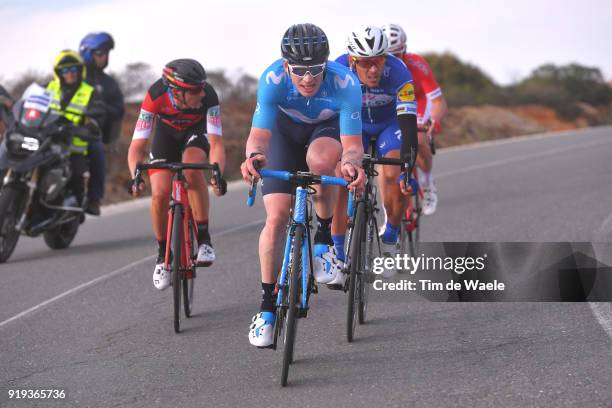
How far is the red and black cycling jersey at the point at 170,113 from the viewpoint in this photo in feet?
25.6

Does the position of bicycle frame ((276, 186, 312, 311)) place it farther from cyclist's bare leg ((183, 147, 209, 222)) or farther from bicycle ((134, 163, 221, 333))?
cyclist's bare leg ((183, 147, 209, 222))

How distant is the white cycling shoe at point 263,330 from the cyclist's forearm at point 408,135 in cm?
199

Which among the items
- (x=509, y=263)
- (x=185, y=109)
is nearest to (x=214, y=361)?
(x=185, y=109)

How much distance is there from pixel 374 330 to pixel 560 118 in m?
48.3

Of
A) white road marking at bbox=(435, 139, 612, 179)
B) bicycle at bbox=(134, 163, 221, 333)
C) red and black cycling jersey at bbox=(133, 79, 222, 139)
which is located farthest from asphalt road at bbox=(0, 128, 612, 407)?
white road marking at bbox=(435, 139, 612, 179)

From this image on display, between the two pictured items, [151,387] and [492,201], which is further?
[492,201]

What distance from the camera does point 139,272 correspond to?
10.2m

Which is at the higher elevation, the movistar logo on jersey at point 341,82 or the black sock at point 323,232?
the movistar logo on jersey at point 341,82

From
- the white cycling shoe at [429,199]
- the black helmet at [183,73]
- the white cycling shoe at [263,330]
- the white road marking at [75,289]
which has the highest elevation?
the black helmet at [183,73]

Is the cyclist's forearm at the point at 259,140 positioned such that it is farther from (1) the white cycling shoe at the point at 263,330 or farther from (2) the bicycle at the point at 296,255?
(1) the white cycling shoe at the point at 263,330

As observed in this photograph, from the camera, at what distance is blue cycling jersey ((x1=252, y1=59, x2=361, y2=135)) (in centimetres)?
622

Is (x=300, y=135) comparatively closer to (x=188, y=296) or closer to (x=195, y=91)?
(x=195, y=91)

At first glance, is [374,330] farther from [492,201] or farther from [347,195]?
[492,201]

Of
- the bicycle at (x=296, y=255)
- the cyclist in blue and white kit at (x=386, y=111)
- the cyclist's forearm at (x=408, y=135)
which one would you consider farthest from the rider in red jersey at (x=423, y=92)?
the bicycle at (x=296, y=255)
